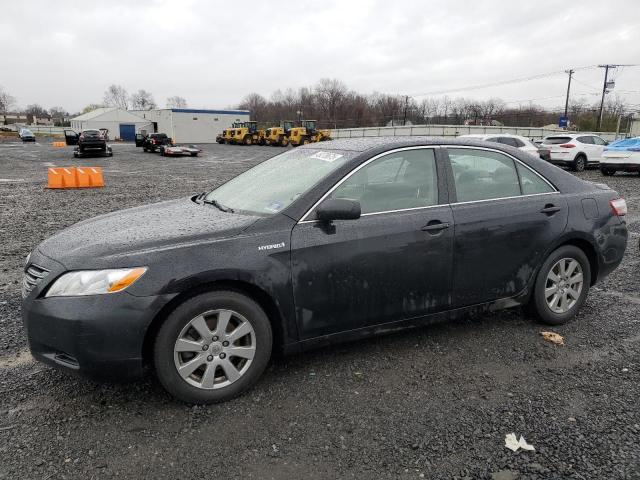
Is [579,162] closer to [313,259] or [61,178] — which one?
[61,178]

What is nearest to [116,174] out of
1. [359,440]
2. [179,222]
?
[179,222]

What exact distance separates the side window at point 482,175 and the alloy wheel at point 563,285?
79 centimetres

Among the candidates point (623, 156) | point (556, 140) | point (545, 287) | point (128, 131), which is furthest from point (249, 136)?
point (545, 287)

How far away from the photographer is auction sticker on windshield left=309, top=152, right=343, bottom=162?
139 inches

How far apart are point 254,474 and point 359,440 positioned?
61 cm

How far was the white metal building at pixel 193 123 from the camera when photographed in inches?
2645

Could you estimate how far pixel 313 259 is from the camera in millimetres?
3045

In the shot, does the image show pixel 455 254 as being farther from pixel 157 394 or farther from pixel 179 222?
pixel 157 394

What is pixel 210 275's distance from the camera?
2.78 metres

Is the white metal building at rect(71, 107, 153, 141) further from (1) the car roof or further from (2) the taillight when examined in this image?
(2) the taillight

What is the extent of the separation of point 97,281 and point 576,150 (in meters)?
21.2

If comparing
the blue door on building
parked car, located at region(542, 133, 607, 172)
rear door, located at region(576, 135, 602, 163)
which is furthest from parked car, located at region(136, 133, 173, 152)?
the blue door on building

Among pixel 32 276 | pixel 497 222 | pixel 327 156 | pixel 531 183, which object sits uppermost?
pixel 327 156

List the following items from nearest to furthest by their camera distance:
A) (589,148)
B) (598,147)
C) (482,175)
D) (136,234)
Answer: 1. (136,234)
2. (482,175)
3. (589,148)
4. (598,147)
